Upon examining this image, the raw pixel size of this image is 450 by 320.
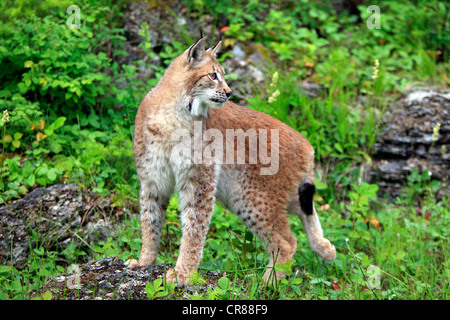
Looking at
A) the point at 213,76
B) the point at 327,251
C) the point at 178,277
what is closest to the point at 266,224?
the point at 327,251

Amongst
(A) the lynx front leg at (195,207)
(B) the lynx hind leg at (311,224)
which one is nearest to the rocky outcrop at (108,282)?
(A) the lynx front leg at (195,207)

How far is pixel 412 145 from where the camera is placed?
5.62 metres

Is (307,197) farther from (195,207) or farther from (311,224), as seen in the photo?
(195,207)

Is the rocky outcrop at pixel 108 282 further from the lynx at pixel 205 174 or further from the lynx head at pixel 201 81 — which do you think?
the lynx head at pixel 201 81

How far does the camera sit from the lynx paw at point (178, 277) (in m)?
3.28

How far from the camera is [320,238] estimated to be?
3971 millimetres

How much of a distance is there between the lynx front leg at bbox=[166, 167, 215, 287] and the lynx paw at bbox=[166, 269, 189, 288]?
148mm

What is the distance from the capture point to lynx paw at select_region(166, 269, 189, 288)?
3.28 meters

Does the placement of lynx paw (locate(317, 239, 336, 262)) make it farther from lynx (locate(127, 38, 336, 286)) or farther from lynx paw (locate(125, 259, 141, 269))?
lynx paw (locate(125, 259, 141, 269))

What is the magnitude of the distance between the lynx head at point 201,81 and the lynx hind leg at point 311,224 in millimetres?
1056

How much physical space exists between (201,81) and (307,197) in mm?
1265

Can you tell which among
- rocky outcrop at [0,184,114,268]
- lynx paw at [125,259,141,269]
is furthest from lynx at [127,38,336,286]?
rocky outcrop at [0,184,114,268]

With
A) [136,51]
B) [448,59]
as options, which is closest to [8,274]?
[136,51]

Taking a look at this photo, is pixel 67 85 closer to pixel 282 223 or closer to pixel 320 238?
pixel 282 223
